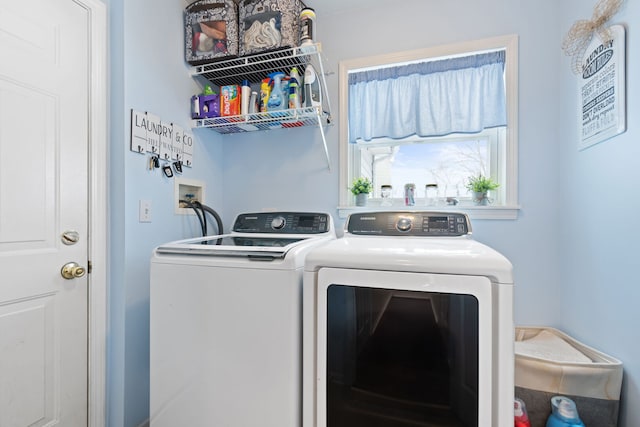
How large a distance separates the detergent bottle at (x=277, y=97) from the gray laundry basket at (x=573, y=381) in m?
1.85

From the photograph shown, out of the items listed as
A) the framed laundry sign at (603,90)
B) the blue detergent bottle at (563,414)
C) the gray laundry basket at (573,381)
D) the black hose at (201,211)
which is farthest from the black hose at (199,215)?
the framed laundry sign at (603,90)

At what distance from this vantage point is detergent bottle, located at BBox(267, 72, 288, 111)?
1.91 metres

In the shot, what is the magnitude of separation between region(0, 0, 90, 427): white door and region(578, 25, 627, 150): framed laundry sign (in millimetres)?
2362

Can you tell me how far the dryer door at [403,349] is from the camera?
96 cm

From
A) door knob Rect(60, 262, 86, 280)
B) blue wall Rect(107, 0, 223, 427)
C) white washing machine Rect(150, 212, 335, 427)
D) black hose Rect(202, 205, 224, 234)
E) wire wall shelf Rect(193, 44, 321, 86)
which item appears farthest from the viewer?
black hose Rect(202, 205, 224, 234)

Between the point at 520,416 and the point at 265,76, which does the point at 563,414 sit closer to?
the point at 520,416

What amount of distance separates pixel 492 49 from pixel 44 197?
251cm

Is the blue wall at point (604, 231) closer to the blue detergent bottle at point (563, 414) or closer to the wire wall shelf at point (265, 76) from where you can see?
the blue detergent bottle at point (563, 414)

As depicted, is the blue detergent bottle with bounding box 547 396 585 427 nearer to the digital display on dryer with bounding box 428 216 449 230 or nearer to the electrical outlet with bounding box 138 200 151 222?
the digital display on dryer with bounding box 428 216 449 230

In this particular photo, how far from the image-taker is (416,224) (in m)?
1.66

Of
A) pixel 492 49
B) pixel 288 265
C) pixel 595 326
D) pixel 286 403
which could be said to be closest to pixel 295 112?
pixel 288 265

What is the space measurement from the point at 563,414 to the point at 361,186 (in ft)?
4.89

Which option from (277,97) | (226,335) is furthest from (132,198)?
(277,97)

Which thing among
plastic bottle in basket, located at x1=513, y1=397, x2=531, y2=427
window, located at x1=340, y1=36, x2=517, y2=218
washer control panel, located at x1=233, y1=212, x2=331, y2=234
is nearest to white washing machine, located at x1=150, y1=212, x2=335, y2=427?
washer control panel, located at x1=233, y1=212, x2=331, y2=234
